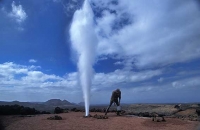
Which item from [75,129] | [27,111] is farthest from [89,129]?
[27,111]

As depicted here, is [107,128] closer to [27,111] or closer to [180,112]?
[27,111]

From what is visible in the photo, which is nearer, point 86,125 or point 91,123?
point 86,125

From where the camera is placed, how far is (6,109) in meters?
19.5

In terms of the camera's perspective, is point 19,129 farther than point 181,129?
No

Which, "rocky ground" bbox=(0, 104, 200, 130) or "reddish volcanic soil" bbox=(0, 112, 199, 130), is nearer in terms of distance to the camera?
"reddish volcanic soil" bbox=(0, 112, 199, 130)

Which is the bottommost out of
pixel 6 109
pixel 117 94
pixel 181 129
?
pixel 181 129

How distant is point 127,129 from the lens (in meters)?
12.1

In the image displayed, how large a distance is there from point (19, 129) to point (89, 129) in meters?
4.05

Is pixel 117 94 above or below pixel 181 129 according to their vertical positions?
above

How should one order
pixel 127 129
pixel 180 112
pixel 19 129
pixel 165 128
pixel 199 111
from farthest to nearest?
pixel 180 112 → pixel 199 111 → pixel 165 128 → pixel 127 129 → pixel 19 129

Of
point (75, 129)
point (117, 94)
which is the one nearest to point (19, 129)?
point (75, 129)

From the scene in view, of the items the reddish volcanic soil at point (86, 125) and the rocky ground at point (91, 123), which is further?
the rocky ground at point (91, 123)

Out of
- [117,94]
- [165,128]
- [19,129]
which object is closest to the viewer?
[19,129]

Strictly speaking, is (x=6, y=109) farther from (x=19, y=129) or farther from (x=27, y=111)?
(x=19, y=129)
